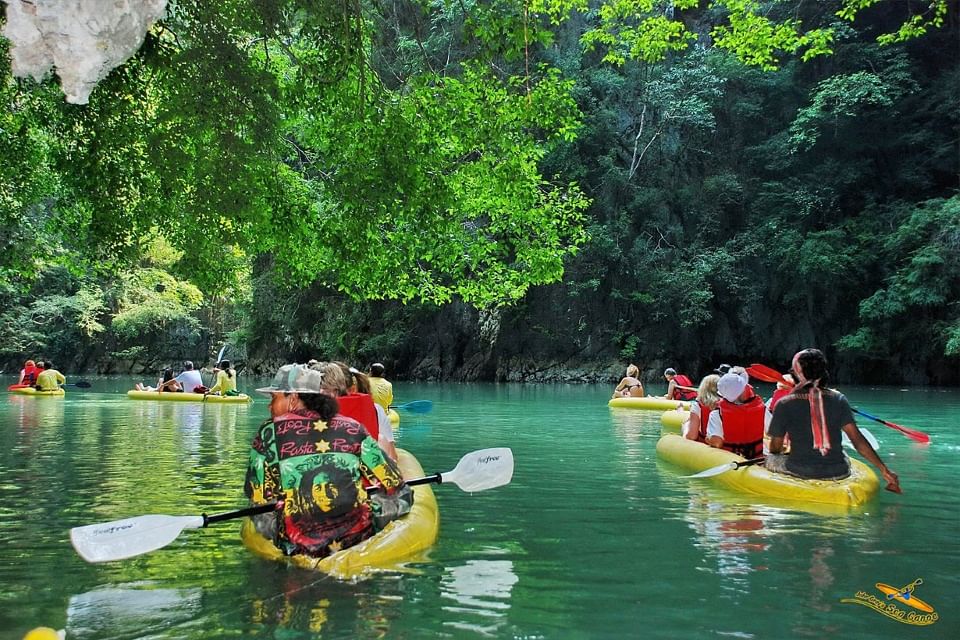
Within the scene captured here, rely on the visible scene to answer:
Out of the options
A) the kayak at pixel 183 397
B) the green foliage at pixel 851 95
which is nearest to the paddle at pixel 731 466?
the kayak at pixel 183 397

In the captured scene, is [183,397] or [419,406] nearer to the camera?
[419,406]

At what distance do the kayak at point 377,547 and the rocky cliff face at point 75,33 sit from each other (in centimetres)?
316

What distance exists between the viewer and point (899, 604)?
3863 millimetres

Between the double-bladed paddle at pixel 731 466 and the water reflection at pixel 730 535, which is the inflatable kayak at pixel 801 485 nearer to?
the double-bladed paddle at pixel 731 466

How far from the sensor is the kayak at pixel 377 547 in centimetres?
411

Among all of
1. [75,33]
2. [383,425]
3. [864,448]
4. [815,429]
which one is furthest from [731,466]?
[75,33]

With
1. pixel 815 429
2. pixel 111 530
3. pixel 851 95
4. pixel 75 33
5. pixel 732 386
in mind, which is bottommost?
pixel 111 530

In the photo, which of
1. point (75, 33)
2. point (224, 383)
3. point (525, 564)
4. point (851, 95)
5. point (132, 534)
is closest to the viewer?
point (132, 534)

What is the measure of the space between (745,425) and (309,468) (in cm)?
469

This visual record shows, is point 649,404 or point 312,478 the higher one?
point 649,404

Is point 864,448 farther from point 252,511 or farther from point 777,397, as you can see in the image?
point 252,511

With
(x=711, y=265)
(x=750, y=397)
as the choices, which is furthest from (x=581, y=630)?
(x=711, y=265)

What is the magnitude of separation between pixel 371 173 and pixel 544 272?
147 inches

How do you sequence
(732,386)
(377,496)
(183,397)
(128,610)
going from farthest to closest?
(183,397) → (732,386) → (377,496) → (128,610)
